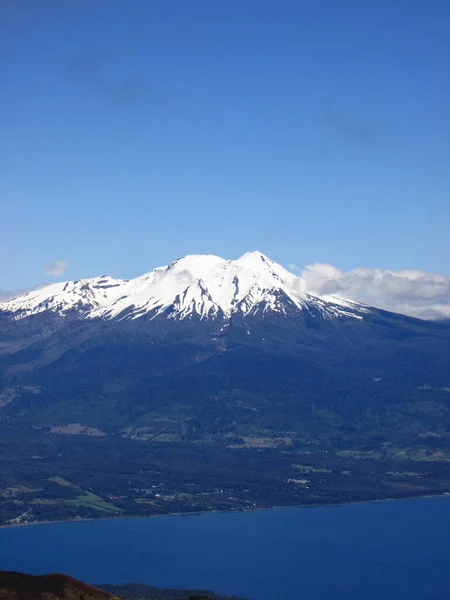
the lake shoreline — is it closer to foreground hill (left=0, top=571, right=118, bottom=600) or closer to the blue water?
the blue water

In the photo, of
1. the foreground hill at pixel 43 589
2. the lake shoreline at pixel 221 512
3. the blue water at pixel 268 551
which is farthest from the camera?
the lake shoreline at pixel 221 512

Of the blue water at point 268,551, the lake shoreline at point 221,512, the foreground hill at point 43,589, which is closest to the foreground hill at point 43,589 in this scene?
the foreground hill at point 43,589

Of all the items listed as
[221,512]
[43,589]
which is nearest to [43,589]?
[43,589]

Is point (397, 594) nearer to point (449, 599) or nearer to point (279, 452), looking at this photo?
point (449, 599)

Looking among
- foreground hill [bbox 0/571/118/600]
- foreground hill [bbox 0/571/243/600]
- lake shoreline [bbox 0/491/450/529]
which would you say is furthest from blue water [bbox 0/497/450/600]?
foreground hill [bbox 0/571/118/600]

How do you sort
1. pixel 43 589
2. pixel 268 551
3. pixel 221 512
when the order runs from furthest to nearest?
pixel 221 512 < pixel 268 551 < pixel 43 589

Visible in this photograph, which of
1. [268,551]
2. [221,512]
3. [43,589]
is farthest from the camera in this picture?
[221,512]

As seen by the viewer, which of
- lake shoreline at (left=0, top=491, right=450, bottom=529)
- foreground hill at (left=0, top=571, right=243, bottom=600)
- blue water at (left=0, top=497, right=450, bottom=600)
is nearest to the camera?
foreground hill at (left=0, top=571, right=243, bottom=600)

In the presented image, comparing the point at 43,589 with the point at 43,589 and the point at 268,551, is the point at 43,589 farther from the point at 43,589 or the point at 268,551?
the point at 268,551

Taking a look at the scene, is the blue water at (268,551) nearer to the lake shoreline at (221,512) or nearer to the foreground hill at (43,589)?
the lake shoreline at (221,512)
